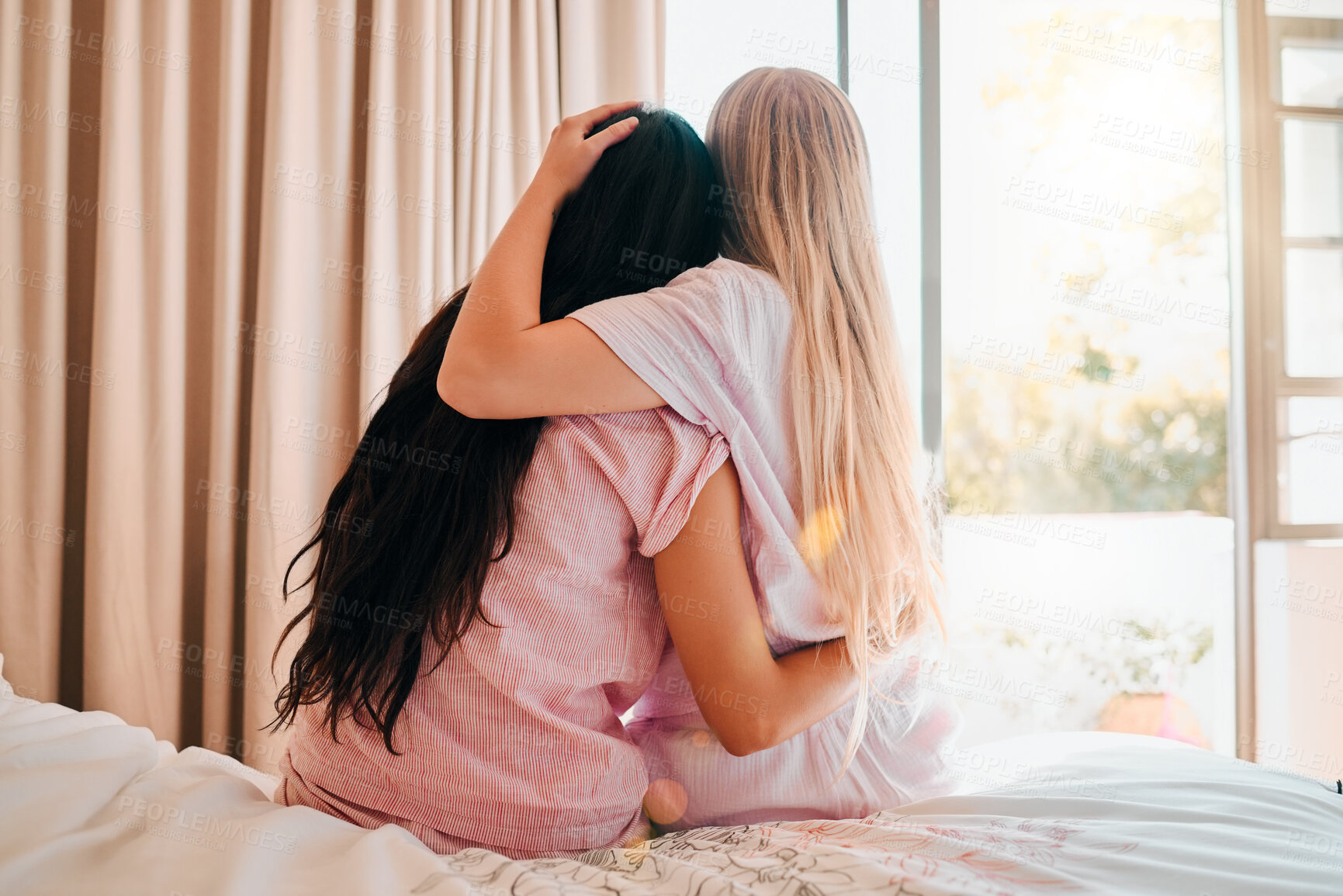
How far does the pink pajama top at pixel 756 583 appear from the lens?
0.77 meters

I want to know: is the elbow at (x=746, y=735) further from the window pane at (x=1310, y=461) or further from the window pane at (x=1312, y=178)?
the window pane at (x=1312, y=178)

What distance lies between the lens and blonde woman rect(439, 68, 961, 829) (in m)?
0.76

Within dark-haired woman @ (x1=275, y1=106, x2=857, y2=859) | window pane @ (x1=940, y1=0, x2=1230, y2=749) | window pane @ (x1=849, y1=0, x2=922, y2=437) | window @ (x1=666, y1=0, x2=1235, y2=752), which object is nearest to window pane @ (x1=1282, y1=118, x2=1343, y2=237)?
window @ (x1=666, y1=0, x2=1235, y2=752)

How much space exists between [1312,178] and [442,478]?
253 cm

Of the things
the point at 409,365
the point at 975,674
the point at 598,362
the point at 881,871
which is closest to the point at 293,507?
the point at 409,365

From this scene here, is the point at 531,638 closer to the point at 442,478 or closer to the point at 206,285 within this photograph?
the point at 442,478

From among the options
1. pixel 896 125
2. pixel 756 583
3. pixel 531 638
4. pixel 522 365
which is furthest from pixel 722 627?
pixel 896 125

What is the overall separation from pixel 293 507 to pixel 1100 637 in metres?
2.82

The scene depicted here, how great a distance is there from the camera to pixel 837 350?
2.94ft

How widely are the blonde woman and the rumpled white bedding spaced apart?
0.32 feet

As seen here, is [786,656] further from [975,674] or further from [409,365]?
[975,674]

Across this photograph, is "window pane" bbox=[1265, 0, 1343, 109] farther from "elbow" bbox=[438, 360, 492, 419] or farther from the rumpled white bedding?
"elbow" bbox=[438, 360, 492, 419]

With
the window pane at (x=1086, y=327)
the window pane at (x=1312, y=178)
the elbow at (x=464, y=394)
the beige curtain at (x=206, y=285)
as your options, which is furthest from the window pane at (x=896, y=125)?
the elbow at (x=464, y=394)

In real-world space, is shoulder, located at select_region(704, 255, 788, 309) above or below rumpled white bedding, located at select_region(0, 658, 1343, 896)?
above
